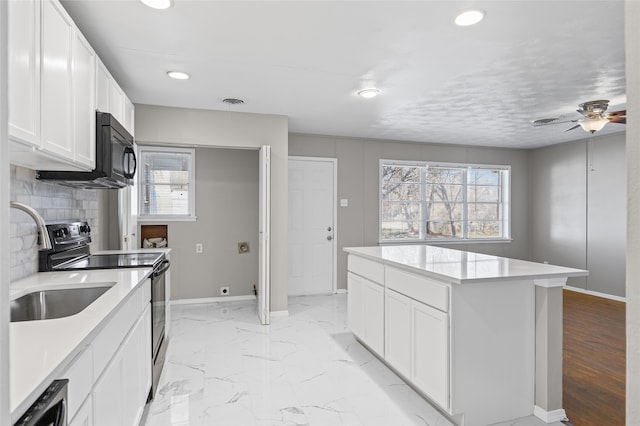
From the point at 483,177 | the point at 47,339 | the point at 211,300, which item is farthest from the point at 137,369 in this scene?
the point at 483,177

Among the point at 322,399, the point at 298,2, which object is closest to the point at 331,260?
the point at 322,399

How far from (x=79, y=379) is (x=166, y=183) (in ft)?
13.5

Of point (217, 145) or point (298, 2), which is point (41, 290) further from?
point (217, 145)

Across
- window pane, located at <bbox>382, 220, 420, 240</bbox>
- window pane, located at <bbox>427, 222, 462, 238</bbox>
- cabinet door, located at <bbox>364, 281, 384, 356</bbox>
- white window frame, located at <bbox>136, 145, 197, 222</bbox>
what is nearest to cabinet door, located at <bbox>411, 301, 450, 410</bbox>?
cabinet door, located at <bbox>364, 281, 384, 356</bbox>

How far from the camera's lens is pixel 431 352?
228cm

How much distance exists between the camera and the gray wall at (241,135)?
4004 mm

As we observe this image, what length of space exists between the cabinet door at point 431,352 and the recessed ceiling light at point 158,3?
7.60ft

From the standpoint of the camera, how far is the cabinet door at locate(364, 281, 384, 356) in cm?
295

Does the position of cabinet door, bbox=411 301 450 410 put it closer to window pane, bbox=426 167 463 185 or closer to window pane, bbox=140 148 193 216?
window pane, bbox=140 148 193 216

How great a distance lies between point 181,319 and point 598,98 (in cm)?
500

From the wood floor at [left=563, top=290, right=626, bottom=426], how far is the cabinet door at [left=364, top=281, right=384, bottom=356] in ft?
4.21

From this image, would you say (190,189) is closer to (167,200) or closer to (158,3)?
(167,200)

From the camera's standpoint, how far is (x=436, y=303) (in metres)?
2.24

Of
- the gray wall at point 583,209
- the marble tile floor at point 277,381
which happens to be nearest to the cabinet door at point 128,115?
the marble tile floor at point 277,381
